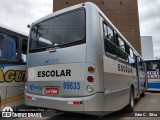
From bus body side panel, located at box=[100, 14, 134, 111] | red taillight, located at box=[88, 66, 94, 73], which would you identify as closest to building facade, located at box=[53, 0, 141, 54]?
bus body side panel, located at box=[100, 14, 134, 111]

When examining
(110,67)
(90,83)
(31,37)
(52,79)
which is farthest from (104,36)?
(31,37)

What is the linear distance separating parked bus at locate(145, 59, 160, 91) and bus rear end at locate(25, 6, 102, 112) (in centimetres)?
1409

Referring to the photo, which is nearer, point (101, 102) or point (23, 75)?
point (101, 102)

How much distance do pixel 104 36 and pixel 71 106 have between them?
2.01 m

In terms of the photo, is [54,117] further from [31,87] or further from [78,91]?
[78,91]

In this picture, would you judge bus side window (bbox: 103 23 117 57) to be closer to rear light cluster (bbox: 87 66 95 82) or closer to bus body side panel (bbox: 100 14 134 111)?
bus body side panel (bbox: 100 14 134 111)

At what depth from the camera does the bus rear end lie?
16.8ft

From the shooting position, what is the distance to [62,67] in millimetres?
5602

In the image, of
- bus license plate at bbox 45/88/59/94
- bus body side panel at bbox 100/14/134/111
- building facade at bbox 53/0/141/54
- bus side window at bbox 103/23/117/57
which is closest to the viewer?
bus body side panel at bbox 100/14/134/111

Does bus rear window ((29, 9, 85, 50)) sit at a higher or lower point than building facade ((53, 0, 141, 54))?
lower

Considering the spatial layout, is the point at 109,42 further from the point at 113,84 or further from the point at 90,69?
the point at 90,69

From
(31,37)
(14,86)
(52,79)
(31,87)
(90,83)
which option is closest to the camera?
(90,83)

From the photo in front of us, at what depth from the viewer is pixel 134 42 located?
60.0 m

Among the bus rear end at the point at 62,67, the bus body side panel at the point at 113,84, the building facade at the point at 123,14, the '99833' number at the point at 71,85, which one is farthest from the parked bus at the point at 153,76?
the building facade at the point at 123,14
